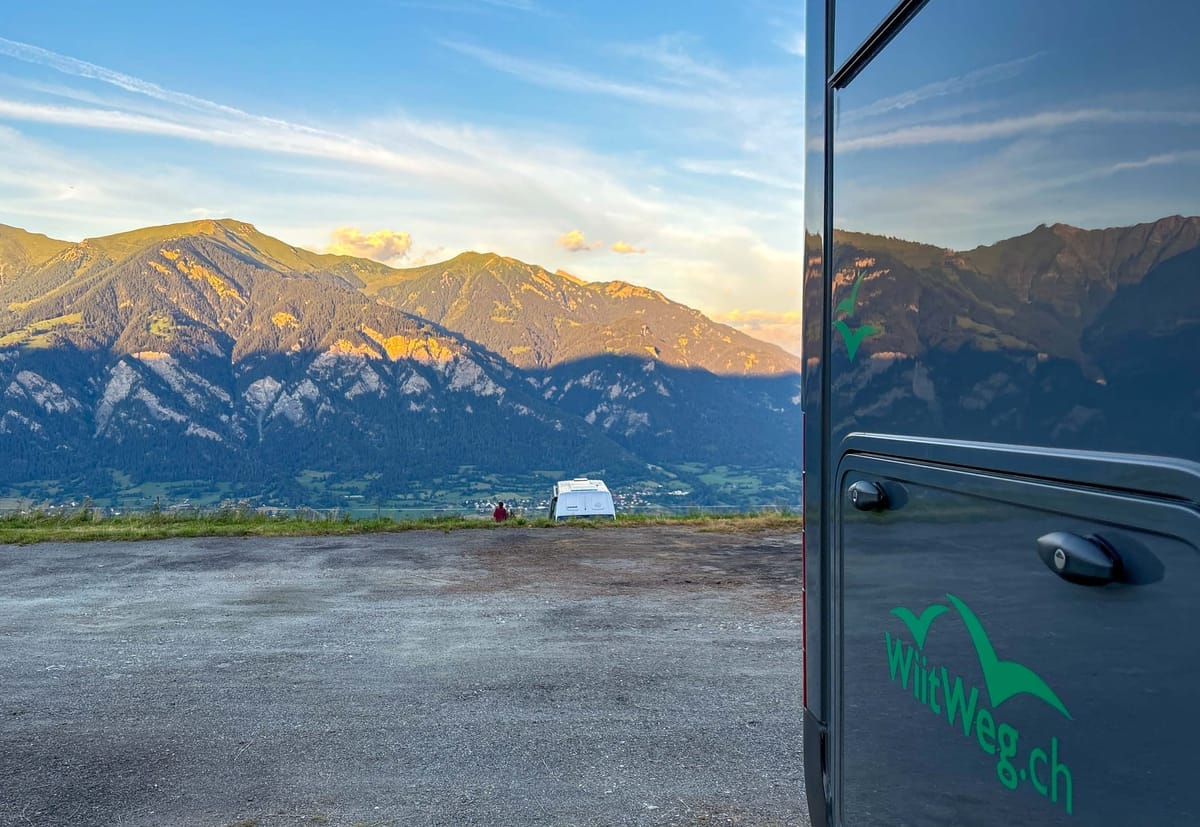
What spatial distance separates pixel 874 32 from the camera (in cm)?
220

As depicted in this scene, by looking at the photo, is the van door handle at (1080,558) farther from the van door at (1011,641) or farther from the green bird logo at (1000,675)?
the green bird logo at (1000,675)

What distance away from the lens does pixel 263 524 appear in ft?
43.9

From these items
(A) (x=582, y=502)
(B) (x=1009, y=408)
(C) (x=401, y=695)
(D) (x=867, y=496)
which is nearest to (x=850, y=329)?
(D) (x=867, y=496)

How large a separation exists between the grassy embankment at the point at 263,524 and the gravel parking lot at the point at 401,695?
91.0 inches

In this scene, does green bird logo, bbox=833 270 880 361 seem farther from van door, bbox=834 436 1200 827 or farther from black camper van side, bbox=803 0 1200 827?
van door, bbox=834 436 1200 827

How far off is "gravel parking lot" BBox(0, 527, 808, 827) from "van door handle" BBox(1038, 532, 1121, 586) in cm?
278

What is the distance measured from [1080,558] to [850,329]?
103 cm

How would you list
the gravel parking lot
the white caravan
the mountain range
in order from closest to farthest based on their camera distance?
the gravel parking lot < the white caravan < the mountain range

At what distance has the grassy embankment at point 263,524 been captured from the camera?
1227cm

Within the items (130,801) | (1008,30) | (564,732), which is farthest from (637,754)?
(1008,30)

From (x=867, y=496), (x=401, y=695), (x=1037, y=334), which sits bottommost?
(x=401, y=695)

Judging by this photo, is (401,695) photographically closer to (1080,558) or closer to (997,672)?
(997,672)

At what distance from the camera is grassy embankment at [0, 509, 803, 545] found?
40.2 ft

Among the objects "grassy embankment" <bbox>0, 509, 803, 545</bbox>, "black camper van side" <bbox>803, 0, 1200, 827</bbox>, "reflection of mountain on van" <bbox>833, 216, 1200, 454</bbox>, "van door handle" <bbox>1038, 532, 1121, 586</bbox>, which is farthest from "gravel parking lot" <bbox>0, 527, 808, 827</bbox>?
"van door handle" <bbox>1038, 532, 1121, 586</bbox>
